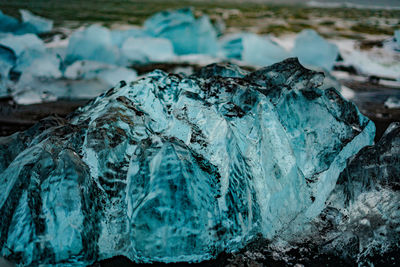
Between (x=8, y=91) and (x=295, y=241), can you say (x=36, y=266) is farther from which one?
(x=8, y=91)

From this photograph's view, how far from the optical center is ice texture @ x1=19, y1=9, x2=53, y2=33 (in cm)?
512

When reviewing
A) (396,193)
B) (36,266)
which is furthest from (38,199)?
(396,193)

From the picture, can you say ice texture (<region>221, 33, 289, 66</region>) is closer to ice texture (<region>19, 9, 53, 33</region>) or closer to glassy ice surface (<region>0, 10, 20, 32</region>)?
ice texture (<region>19, 9, 53, 33</region>)

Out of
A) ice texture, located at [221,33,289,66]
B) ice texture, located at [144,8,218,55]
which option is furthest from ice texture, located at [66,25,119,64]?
ice texture, located at [221,33,289,66]

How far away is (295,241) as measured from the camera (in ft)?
3.97

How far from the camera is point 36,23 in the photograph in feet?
17.0

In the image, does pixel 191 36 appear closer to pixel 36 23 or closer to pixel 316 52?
pixel 316 52

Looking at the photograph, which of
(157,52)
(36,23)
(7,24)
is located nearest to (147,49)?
(157,52)

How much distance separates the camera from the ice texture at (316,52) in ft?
14.1

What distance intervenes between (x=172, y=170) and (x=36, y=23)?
16.1ft

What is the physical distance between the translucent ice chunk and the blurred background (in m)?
0.01

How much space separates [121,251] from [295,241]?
0.56 meters

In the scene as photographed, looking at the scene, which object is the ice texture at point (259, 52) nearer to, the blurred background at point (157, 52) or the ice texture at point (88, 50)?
the blurred background at point (157, 52)

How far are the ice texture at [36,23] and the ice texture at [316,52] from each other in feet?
11.4
